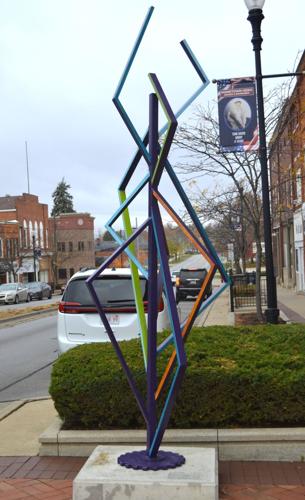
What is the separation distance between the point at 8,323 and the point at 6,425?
1537cm

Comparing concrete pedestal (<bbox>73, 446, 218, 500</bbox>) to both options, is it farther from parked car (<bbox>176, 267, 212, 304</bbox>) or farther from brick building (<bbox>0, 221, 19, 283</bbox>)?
brick building (<bbox>0, 221, 19, 283</bbox>)

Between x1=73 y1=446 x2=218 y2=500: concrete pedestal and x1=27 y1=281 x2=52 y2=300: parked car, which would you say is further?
x1=27 y1=281 x2=52 y2=300: parked car

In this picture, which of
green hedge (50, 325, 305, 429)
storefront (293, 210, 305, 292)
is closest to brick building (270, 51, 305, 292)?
storefront (293, 210, 305, 292)

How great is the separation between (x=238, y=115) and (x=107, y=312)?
16.3 feet

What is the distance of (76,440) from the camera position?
486 cm

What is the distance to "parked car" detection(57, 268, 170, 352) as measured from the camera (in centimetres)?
762

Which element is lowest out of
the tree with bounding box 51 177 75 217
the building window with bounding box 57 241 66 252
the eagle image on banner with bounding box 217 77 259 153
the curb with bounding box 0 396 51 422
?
the curb with bounding box 0 396 51 422

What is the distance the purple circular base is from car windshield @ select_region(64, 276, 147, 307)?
3673 millimetres

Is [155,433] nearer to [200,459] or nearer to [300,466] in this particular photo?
[200,459]

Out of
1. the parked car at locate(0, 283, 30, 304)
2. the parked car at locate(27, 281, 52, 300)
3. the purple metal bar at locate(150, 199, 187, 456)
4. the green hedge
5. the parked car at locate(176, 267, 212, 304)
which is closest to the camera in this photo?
the purple metal bar at locate(150, 199, 187, 456)

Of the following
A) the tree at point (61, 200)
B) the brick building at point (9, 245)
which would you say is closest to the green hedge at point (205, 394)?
the brick building at point (9, 245)

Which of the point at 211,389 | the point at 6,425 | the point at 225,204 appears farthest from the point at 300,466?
the point at 225,204

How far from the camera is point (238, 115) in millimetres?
10734

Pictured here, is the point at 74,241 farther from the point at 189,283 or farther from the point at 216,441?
the point at 216,441
